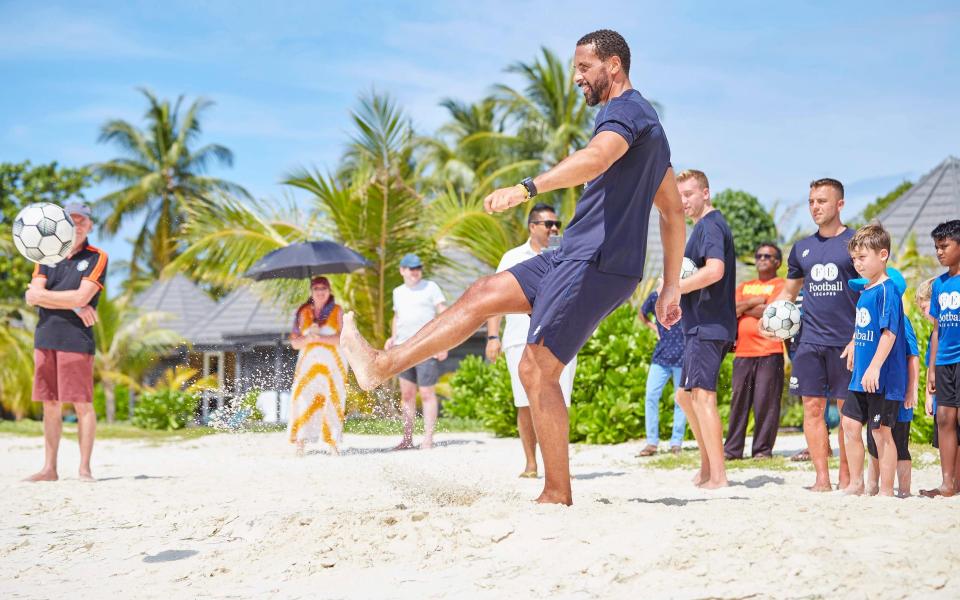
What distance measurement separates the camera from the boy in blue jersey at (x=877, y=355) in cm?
539

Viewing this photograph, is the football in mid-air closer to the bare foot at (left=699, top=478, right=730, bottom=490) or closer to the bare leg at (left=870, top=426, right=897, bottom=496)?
the bare foot at (left=699, top=478, right=730, bottom=490)

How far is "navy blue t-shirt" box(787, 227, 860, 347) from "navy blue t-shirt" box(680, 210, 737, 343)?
0.48 metres

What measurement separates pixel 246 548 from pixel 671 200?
2566 millimetres

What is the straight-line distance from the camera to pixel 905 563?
302 centimetres

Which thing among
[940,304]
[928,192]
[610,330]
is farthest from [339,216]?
[928,192]

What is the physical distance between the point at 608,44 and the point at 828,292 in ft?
8.33

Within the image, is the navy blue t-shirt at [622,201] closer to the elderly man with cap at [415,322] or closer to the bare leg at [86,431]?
the bare leg at [86,431]

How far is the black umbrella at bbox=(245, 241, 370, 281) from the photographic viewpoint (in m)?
10.5

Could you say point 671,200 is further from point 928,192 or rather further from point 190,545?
point 928,192

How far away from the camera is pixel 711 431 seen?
605 centimetres

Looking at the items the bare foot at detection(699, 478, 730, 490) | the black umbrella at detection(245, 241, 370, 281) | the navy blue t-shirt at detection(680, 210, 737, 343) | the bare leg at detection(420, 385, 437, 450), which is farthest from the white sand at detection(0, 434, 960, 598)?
the black umbrella at detection(245, 241, 370, 281)

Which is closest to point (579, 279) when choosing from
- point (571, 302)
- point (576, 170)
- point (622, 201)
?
point (571, 302)

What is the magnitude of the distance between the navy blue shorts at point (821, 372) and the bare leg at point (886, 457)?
0.42 m

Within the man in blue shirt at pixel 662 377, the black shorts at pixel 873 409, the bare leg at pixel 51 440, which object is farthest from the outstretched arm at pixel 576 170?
the man in blue shirt at pixel 662 377
